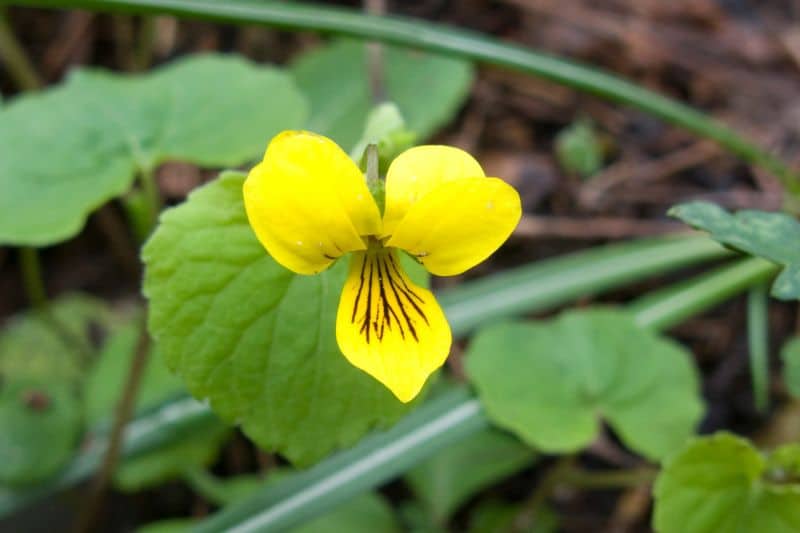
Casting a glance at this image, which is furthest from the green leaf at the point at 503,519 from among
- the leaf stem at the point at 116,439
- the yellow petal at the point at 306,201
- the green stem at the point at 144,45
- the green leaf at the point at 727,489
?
the green stem at the point at 144,45

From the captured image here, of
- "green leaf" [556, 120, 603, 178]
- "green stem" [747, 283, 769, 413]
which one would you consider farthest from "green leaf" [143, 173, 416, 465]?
"green leaf" [556, 120, 603, 178]

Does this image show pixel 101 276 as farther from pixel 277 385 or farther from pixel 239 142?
pixel 277 385

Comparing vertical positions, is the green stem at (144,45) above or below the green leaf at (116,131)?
below

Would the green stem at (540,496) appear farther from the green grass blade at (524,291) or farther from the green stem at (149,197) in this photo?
the green stem at (149,197)

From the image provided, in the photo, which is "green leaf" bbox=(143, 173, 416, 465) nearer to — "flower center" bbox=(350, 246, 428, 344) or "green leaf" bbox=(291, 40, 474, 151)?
"flower center" bbox=(350, 246, 428, 344)

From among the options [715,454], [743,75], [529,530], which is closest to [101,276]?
[529,530]
